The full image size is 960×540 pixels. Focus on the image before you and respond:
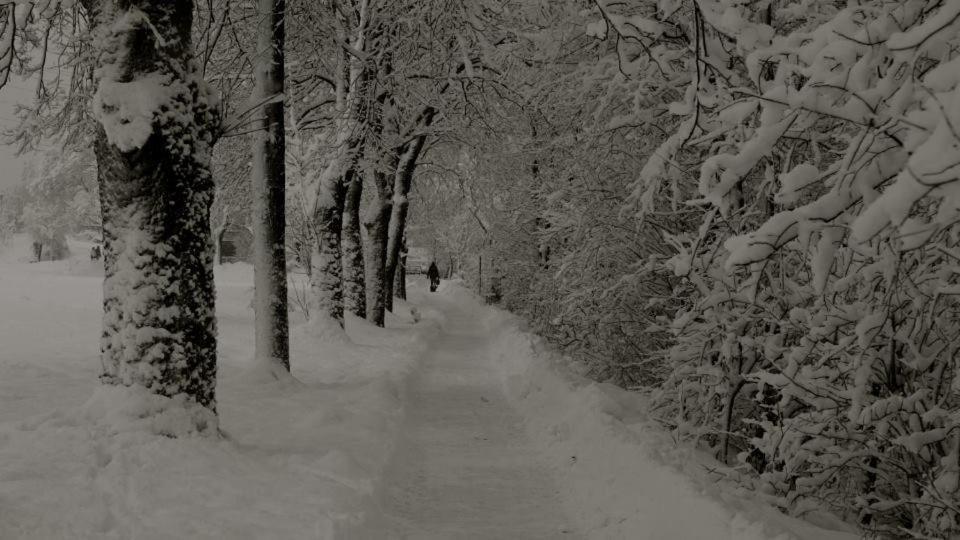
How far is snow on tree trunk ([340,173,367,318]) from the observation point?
15.5 meters

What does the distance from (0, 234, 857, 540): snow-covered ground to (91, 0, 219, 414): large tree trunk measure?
1.31ft

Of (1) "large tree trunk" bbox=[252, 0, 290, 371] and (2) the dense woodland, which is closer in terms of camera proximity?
(2) the dense woodland

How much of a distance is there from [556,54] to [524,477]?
5.46 m

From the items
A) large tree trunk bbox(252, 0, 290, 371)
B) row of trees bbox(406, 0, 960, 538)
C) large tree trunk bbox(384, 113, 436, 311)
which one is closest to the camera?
row of trees bbox(406, 0, 960, 538)

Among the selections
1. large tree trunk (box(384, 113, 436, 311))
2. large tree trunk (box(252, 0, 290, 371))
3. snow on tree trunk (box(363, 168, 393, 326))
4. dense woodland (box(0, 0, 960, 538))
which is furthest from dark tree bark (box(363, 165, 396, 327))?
large tree trunk (box(252, 0, 290, 371))

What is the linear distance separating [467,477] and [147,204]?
3754 millimetres

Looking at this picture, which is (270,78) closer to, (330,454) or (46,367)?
(46,367)

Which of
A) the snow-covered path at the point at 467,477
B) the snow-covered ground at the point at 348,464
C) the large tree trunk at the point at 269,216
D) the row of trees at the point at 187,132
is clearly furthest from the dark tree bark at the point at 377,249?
the large tree trunk at the point at 269,216

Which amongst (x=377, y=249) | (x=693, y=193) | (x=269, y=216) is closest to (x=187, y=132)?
(x=269, y=216)

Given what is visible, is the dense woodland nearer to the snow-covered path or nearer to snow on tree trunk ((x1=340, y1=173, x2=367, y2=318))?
the snow-covered path

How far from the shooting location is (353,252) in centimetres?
1600

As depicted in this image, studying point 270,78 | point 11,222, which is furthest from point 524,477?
point 11,222

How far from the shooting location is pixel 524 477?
6543 millimetres

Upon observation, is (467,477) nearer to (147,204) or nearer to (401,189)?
(147,204)
